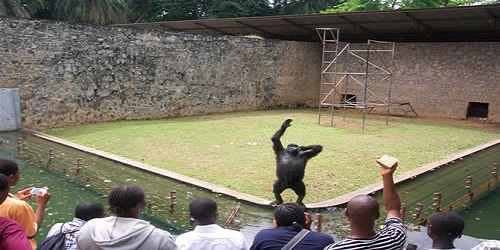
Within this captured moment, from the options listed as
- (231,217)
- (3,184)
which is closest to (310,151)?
(231,217)

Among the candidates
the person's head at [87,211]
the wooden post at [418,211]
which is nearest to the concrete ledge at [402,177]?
the wooden post at [418,211]

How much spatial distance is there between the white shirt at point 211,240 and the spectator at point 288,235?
0.10 metres

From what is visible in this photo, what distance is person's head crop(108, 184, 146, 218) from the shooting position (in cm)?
222

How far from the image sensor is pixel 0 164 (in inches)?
104

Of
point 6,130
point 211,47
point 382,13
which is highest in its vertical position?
point 382,13

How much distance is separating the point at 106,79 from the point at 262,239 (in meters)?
10.7

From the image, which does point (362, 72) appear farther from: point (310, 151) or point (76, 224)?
point (76, 224)

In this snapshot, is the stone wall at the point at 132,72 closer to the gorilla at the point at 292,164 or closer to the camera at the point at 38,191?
the gorilla at the point at 292,164

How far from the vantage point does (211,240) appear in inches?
91.4

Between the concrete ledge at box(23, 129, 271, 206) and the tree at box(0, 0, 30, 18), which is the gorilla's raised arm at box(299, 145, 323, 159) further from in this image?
the tree at box(0, 0, 30, 18)

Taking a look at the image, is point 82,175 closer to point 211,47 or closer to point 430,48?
point 211,47

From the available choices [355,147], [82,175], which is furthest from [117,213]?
[355,147]

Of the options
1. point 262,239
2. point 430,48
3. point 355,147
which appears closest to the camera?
point 262,239

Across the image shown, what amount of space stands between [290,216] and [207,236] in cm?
48
